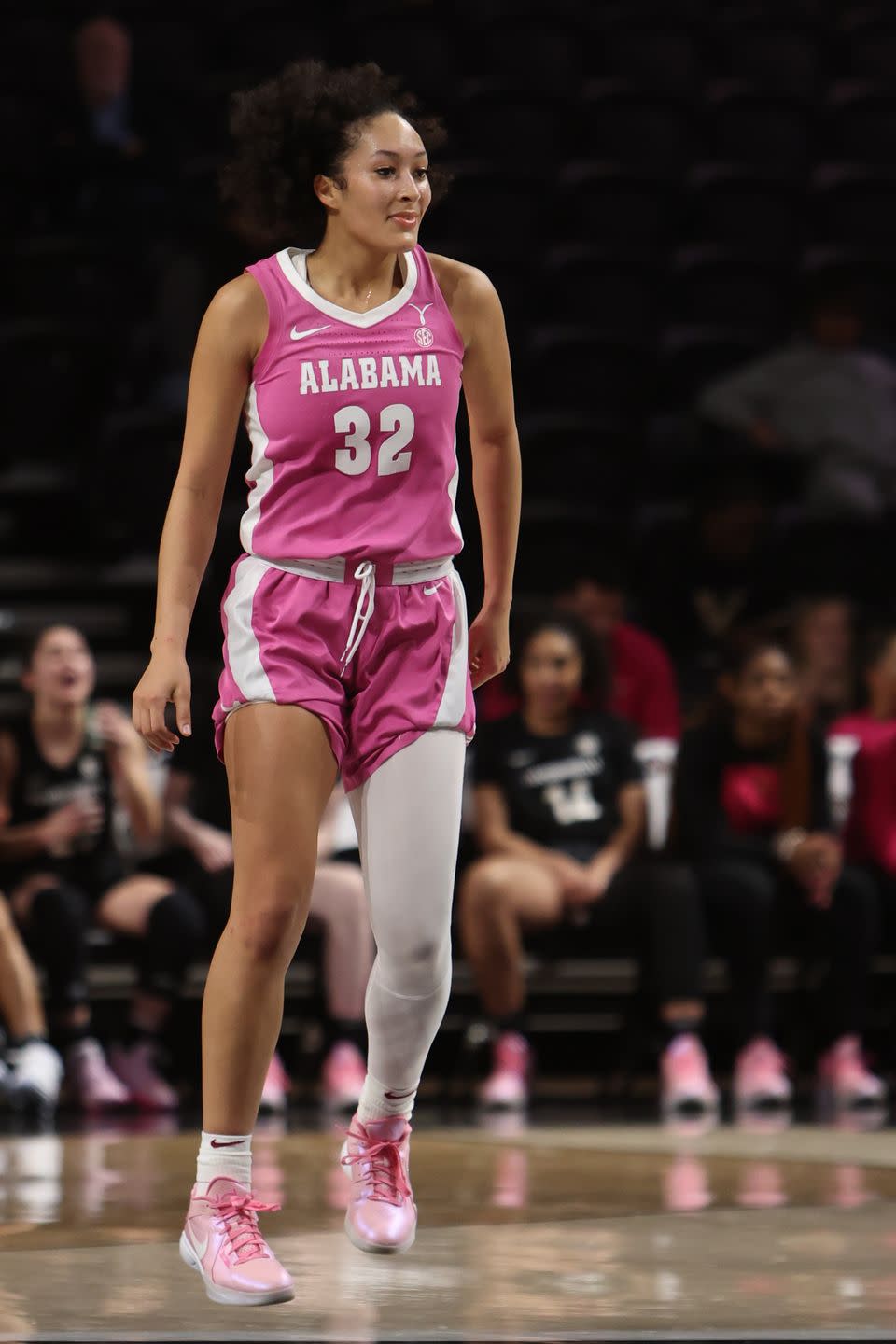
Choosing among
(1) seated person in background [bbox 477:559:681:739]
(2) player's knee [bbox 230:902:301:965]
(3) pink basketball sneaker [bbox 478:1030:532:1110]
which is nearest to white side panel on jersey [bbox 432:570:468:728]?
(2) player's knee [bbox 230:902:301:965]

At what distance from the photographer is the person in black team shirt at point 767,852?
600cm

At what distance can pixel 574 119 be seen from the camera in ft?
31.4

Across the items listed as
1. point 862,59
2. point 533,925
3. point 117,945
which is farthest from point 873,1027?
point 862,59

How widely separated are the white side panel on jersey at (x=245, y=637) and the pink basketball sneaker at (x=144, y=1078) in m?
2.94

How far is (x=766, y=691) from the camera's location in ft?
20.3

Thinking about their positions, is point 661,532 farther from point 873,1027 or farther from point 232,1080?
point 232,1080

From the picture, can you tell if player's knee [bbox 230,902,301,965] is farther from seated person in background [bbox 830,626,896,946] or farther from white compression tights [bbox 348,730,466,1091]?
seated person in background [bbox 830,626,896,946]

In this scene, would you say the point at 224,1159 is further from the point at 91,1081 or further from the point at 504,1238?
the point at 91,1081

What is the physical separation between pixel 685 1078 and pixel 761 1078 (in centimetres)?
29

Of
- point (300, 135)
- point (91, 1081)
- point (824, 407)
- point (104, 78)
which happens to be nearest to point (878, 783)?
point (824, 407)

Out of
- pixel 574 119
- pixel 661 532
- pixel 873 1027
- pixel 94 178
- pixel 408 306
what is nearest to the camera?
pixel 408 306

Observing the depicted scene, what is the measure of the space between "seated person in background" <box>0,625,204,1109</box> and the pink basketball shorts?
280cm

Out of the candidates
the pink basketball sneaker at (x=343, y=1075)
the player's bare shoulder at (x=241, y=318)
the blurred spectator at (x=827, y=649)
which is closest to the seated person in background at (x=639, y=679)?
the blurred spectator at (x=827, y=649)

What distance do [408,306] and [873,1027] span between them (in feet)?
13.5
